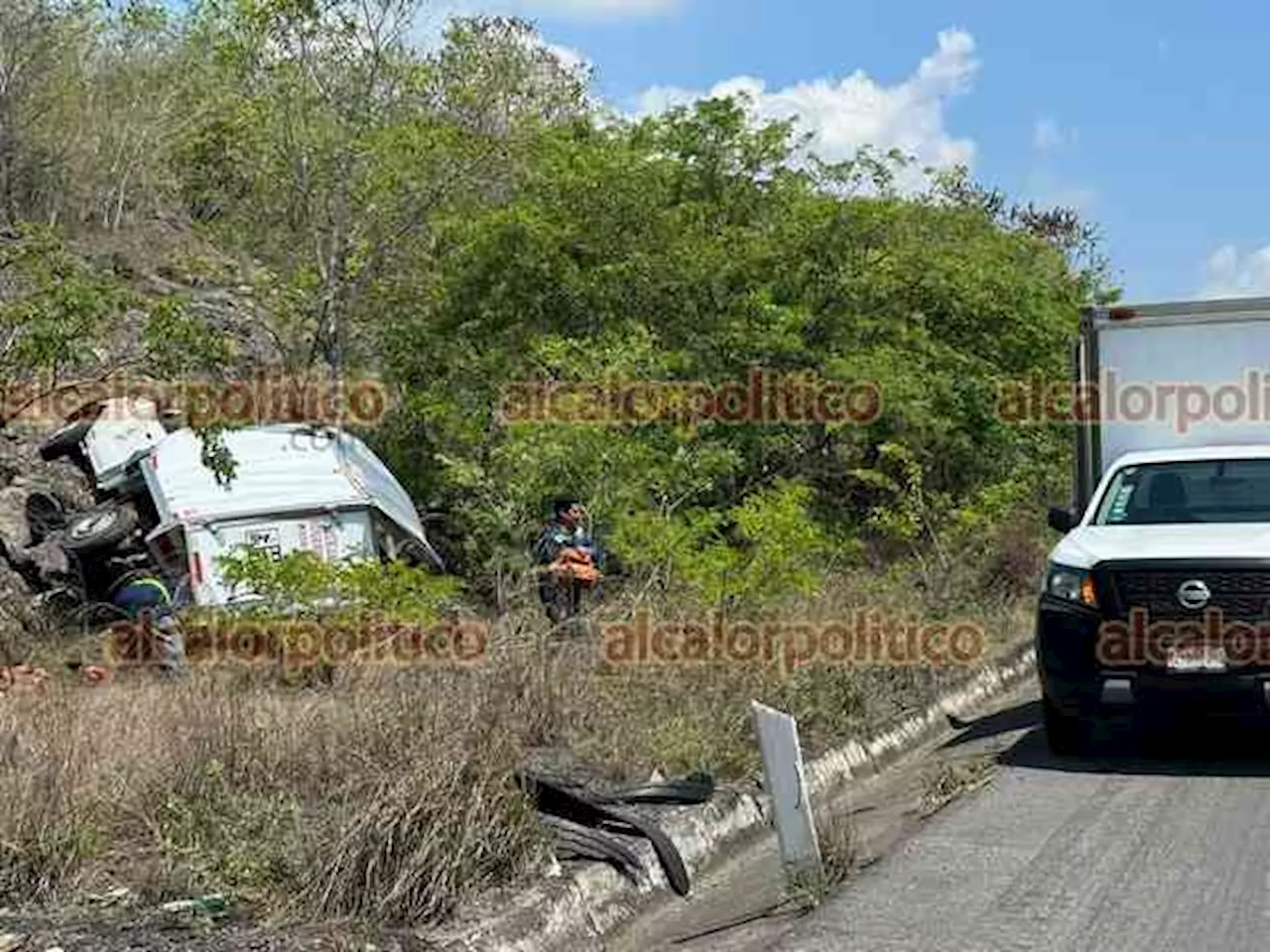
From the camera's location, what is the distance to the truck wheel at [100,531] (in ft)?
59.0

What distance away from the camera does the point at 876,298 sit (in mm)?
20750

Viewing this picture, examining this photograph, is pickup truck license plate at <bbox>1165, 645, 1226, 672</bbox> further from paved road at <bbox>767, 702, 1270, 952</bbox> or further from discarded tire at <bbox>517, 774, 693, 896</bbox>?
discarded tire at <bbox>517, 774, 693, 896</bbox>

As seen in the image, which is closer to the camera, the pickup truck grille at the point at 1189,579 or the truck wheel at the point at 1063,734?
the pickup truck grille at the point at 1189,579

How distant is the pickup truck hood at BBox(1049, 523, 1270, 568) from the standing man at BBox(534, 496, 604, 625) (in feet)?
13.3

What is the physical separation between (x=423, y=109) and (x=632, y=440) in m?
8.70

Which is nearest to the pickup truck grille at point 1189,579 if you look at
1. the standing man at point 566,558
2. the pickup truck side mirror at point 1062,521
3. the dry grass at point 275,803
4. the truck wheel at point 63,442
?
the pickup truck side mirror at point 1062,521

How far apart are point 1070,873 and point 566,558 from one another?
700 centimetres

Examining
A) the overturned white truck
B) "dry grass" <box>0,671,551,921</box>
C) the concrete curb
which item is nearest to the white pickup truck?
the concrete curb

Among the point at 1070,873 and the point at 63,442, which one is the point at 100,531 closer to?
the point at 63,442

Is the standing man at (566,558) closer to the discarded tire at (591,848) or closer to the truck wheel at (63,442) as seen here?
the discarded tire at (591,848)

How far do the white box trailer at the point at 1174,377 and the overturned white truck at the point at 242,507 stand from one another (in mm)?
7660

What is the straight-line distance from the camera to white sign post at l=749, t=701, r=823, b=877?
7551 mm

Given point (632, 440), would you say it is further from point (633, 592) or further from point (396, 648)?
point (396, 648)

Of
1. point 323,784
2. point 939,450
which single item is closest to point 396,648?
point 323,784
